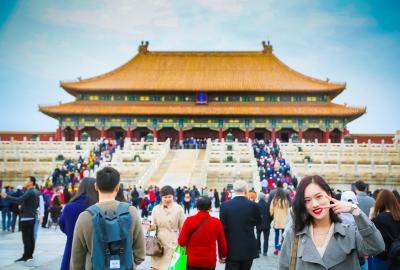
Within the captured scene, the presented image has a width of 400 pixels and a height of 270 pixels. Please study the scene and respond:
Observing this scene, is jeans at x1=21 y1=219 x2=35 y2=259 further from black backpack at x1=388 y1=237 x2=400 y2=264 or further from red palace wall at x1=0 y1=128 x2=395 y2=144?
red palace wall at x1=0 y1=128 x2=395 y2=144

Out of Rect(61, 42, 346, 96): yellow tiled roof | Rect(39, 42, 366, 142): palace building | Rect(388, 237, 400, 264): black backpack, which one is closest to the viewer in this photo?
Rect(388, 237, 400, 264): black backpack

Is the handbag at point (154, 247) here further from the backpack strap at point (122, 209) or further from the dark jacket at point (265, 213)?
the dark jacket at point (265, 213)

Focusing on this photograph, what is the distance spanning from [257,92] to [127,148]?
18369 millimetres

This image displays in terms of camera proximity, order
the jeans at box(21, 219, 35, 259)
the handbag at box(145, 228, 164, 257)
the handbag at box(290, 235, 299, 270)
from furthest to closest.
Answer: the jeans at box(21, 219, 35, 259) → the handbag at box(145, 228, 164, 257) → the handbag at box(290, 235, 299, 270)

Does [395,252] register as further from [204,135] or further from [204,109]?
[204,135]

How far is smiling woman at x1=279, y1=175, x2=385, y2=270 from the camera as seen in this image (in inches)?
123

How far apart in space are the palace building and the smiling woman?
39069 mm

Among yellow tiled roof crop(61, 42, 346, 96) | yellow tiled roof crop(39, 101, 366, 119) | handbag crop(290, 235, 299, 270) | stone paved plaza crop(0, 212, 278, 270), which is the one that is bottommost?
stone paved plaza crop(0, 212, 278, 270)

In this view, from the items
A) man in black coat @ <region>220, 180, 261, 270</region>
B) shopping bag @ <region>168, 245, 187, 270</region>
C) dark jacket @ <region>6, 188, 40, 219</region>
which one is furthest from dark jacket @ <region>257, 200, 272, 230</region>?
dark jacket @ <region>6, 188, 40, 219</region>

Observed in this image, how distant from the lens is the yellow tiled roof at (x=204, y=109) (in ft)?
138

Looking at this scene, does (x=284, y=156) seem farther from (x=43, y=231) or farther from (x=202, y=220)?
(x=202, y=220)

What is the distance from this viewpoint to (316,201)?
3217mm

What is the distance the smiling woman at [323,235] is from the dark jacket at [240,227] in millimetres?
2759

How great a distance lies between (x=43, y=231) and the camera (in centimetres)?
1330
